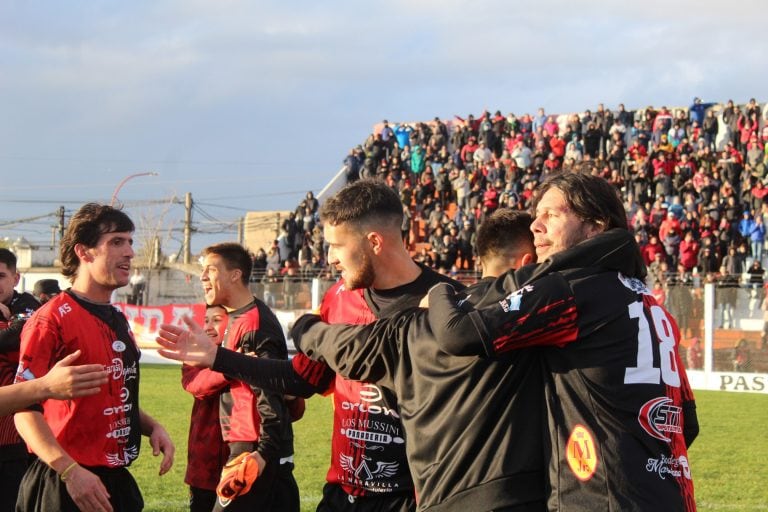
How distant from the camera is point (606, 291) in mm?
2977

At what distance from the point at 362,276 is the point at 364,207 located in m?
0.30

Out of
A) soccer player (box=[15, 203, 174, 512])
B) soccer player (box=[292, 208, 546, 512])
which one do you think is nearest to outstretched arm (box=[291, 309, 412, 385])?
soccer player (box=[292, 208, 546, 512])

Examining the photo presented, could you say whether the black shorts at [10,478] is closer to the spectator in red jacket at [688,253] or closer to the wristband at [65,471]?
the wristband at [65,471]

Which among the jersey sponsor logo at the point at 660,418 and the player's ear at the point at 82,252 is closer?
the jersey sponsor logo at the point at 660,418

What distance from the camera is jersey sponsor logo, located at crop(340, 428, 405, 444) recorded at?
4.07 m

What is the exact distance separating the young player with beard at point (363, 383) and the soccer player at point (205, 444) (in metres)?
1.56

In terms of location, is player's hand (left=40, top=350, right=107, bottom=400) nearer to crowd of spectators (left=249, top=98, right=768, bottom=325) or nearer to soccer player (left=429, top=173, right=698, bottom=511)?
soccer player (left=429, top=173, right=698, bottom=511)

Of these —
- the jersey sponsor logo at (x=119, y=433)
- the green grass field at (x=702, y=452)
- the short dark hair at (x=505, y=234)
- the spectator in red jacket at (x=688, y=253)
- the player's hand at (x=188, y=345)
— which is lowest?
the green grass field at (x=702, y=452)

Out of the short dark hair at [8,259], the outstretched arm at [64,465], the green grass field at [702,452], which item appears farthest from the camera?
the green grass field at [702,452]

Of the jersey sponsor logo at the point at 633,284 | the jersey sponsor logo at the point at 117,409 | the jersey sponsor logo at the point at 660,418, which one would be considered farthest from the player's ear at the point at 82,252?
the jersey sponsor logo at the point at 660,418

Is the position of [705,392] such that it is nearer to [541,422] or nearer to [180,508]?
[180,508]

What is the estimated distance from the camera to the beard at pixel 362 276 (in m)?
4.07

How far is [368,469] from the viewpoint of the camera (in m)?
4.11

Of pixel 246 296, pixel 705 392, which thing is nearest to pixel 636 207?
pixel 705 392
